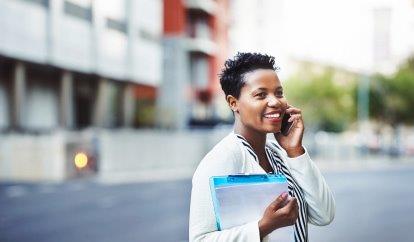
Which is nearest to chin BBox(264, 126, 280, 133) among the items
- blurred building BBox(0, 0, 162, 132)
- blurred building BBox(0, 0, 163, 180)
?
blurred building BBox(0, 0, 162, 132)

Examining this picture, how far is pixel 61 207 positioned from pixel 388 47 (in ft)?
133

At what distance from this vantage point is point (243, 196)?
59.3 inches

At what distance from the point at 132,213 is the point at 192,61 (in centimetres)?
2563

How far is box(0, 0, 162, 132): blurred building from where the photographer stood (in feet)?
48.4

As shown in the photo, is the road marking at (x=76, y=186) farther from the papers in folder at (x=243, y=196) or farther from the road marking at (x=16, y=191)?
the papers in folder at (x=243, y=196)

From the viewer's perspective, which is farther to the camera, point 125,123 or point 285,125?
point 125,123

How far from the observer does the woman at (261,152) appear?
1520 mm

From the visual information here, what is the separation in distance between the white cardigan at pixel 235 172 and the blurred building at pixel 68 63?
8899mm

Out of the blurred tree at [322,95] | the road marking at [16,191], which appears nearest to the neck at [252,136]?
the road marking at [16,191]

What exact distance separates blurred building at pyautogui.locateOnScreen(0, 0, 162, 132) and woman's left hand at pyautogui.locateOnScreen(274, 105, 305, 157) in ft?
29.1

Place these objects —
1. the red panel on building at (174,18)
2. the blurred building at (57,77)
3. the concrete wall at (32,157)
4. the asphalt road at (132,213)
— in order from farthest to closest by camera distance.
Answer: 1. the red panel on building at (174,18)
2. the concrete wall at (32,157)
3. the blurred building at (57,77)
4. the asphalt road at (132,213)

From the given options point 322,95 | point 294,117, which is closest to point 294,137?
point 294,117

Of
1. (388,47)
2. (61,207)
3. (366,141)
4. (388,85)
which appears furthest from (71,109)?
(388,47)

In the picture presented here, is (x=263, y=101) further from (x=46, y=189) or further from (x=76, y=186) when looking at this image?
(x=76, y=186)
